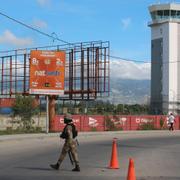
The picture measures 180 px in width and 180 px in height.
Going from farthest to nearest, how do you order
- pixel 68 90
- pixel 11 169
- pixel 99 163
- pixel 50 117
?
pixel 68 90 < pixel 50 117 < pixel 99 163 < pixel 11 169

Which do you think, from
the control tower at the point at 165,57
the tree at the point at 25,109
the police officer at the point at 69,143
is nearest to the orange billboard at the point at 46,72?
the tree at the point at 25,109

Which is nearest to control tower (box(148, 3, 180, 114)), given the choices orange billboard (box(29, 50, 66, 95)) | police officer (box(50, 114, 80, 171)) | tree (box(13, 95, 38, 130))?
tree (box(13, 95, 38, 130))

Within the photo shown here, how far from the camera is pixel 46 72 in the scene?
125 feet

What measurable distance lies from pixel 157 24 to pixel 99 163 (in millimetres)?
124910

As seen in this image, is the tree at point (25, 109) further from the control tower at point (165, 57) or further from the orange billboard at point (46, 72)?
the control tower at point (165, 57)

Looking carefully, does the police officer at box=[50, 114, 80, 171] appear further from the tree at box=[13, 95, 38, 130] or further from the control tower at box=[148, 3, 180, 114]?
the control tower at box=[148, 3, 180, 114]

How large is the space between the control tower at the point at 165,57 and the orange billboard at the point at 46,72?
86774 mm

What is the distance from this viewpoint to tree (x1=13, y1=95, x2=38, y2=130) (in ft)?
139

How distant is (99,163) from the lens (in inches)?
654

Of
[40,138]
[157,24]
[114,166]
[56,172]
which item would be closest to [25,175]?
[56,172]

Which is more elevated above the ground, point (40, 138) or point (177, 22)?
point (177, 22)

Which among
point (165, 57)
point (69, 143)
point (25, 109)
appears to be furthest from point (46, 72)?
point (165, 57)

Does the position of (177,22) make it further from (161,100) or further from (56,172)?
(56,172)

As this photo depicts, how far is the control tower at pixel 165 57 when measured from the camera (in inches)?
5118
